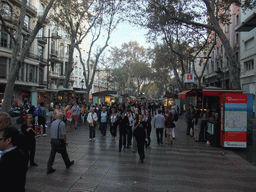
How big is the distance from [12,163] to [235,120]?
8885 mm

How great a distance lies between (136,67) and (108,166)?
42.9 meters

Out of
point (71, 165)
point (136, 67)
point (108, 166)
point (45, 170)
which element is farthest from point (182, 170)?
point (136, 67)

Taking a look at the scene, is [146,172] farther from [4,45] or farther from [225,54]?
[225,54]

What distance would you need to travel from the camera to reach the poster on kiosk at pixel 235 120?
8945 mm

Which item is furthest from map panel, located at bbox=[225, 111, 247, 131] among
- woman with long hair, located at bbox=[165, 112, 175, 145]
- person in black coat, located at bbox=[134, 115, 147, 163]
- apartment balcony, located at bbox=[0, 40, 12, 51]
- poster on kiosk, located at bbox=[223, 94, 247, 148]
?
apartment balcony, located at bbox=[0, 40, 12, 51]

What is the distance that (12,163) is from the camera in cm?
240

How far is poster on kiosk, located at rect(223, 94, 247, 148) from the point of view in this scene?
8.95 meters

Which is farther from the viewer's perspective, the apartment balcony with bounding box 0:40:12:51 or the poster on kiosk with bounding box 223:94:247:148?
the apartment balcony with bounding box 0:40:12:51

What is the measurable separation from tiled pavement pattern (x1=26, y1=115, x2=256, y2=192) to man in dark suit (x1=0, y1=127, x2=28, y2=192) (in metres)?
2.37

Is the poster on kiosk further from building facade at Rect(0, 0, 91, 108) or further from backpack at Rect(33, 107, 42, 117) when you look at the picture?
building facade at Rect(0, 0, 91, 108)

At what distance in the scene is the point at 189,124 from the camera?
13148 mm

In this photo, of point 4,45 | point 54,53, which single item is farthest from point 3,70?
point 54,53

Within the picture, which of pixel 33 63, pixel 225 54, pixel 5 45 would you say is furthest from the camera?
pixel 33 63

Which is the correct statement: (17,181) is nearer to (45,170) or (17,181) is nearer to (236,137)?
(45,170)
